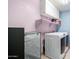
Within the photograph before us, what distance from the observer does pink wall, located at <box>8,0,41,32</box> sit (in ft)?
6.36

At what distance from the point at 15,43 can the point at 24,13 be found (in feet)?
3.51

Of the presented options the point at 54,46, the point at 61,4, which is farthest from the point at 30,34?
the point at 61,4

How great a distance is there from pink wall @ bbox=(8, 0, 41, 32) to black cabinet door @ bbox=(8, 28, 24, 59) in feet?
2.01

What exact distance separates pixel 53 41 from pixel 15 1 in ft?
3.56

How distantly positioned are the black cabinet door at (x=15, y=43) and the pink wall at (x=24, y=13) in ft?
2.01

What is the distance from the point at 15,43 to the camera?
1.33 meters

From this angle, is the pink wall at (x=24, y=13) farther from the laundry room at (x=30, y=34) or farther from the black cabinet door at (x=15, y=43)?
the black cabinet door at (x=15, y=43)

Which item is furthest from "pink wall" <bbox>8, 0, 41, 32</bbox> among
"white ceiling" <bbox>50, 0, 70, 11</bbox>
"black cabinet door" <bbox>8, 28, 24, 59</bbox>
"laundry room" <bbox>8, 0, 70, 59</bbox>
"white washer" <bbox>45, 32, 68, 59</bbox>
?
"white ceiling" <bbox>50, 0, 70, 11</bbox>

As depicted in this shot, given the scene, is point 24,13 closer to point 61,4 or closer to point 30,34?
point 30,34
